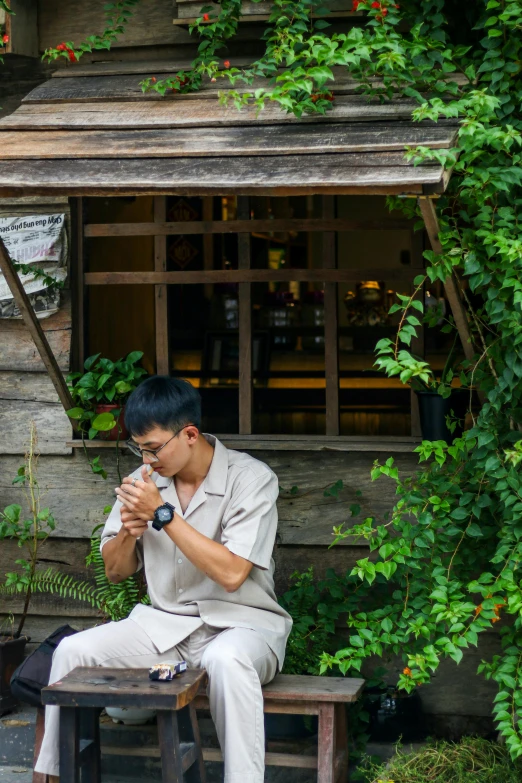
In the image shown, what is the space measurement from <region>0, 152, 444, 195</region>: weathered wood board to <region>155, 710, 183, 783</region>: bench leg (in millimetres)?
1760

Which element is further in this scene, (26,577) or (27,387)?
(27,387)

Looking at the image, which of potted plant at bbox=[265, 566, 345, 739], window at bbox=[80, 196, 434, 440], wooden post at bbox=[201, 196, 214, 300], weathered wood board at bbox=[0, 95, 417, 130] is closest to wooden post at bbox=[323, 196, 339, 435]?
window at bbox=[80, 196, 434, 440]

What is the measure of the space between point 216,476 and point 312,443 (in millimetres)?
820

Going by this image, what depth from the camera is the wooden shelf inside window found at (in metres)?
4.37

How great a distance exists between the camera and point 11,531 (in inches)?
180

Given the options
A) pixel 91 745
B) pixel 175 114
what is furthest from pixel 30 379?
pixel 91 745

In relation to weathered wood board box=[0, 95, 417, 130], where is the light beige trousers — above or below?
below

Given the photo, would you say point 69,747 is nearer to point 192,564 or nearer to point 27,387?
point 192,564

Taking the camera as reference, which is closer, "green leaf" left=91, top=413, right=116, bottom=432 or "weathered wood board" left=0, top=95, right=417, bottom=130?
"weathered wood board" left=0, top=95, right=417, bottom=130

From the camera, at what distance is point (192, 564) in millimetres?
3654

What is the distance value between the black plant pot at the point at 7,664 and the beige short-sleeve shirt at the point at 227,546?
1083mm

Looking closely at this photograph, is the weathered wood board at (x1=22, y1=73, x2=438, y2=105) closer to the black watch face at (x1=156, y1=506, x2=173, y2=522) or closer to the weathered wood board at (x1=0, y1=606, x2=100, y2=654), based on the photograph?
the black watch face at (x1=156, y1=506, x2=173, y2=522)

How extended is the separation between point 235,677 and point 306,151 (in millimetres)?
1831

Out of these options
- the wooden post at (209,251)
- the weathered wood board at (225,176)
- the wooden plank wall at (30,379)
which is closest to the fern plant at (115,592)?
the wooden plank wall at (30,379)
